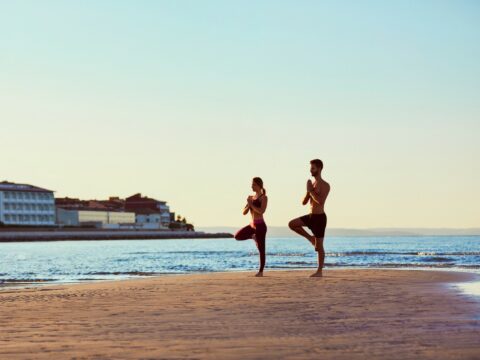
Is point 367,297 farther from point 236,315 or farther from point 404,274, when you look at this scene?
point 404,274

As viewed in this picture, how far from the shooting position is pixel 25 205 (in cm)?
18400

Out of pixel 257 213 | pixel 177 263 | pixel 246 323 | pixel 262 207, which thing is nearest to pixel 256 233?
pixel 257 213

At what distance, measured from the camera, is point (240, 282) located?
47.1 feet

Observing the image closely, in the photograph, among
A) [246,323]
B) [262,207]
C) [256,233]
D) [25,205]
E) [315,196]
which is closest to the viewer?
[246,323]

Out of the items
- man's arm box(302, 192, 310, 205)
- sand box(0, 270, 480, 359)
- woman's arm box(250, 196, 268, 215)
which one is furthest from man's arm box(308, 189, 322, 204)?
sand box(0, 270, 480, 359)

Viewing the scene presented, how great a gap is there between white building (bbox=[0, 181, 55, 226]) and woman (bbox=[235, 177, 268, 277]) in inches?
6543

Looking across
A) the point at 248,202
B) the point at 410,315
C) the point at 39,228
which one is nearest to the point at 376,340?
the point at 410,315

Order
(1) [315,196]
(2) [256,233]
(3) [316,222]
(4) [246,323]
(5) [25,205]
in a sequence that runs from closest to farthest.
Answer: (4) [246,323] → (1) [315,196] → (3) [316,222] → (2) [256,233] → (5) [25,205]

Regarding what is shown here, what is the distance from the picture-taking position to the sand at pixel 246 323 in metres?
6.21

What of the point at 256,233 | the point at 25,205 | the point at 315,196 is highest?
the point at 25,205

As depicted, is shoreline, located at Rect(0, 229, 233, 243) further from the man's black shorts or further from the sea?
the man's black shorts

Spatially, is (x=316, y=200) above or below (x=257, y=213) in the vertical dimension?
above

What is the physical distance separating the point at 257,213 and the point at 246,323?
7794 millimetres

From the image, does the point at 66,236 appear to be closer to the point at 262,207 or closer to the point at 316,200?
the point at 262,207
